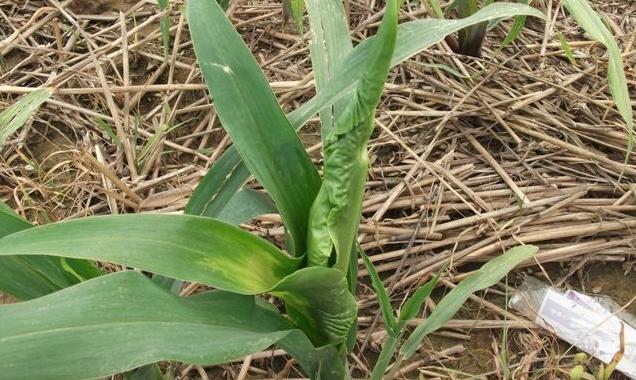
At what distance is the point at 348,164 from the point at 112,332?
0.23 metres

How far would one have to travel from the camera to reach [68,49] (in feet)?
4.64

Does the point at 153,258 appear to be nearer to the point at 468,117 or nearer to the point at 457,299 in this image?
the point at 457,299

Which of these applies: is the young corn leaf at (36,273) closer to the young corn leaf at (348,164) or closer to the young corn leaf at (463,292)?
the young corn leaf at (348,164)

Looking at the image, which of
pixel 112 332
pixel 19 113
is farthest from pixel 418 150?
pixel 112 332

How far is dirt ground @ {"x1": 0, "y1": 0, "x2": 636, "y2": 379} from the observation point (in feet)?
3.51

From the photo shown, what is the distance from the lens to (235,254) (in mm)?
644

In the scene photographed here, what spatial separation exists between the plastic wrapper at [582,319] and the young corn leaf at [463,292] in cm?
24

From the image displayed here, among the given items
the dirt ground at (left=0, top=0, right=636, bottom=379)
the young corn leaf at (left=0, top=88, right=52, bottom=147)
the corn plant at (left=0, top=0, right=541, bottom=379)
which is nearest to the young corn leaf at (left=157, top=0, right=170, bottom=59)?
the dirt ground at (left=0, top=0, right=636, bottom=379)

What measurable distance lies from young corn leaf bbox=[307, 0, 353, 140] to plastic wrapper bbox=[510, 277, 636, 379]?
18.6 inches

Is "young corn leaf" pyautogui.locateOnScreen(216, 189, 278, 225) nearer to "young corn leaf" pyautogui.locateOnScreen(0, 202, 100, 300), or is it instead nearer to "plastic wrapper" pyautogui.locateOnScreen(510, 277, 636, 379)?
"young corn leaf" pyautogui.locateOnScreen(0, 202, 100, 300)

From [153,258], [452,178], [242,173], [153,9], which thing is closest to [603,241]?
[452,178]

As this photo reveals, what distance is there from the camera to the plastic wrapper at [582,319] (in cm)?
101

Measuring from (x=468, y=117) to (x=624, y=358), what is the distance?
48 centimetres

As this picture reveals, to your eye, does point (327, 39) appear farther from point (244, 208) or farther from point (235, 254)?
point (235, 254)
